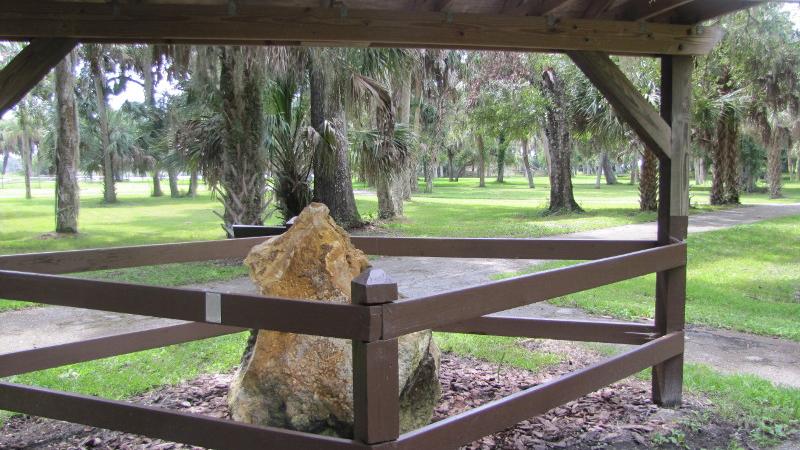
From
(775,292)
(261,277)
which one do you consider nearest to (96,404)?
(261,277)

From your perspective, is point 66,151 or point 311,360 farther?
point 66,151

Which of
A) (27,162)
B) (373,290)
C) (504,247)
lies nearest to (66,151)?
(504,247)

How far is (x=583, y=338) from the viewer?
5316 mm

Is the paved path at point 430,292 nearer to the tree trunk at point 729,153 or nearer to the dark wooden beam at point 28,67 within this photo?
the dark wooden beam at point 28,67

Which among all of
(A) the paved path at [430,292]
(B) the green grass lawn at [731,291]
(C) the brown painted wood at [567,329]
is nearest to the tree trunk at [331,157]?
(A) the paved path at [430,292]

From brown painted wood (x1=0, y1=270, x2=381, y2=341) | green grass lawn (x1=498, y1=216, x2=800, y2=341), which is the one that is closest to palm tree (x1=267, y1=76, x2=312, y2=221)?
green grass lawn (x1=498, y1=216, x2=800, y2=341)

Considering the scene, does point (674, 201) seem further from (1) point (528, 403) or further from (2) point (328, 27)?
(2) point (328, 27)

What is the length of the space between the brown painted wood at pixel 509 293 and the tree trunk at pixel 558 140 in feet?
59.6

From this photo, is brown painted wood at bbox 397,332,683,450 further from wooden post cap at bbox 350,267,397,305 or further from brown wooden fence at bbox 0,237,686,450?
wooden post cap at bbox 350,267,397,305

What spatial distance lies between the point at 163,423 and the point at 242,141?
9110mm

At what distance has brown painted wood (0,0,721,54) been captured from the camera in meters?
3.96

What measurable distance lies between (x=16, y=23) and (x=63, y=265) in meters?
1.59

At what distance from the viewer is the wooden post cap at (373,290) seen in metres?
2.65

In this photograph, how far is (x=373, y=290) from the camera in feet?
8.72
